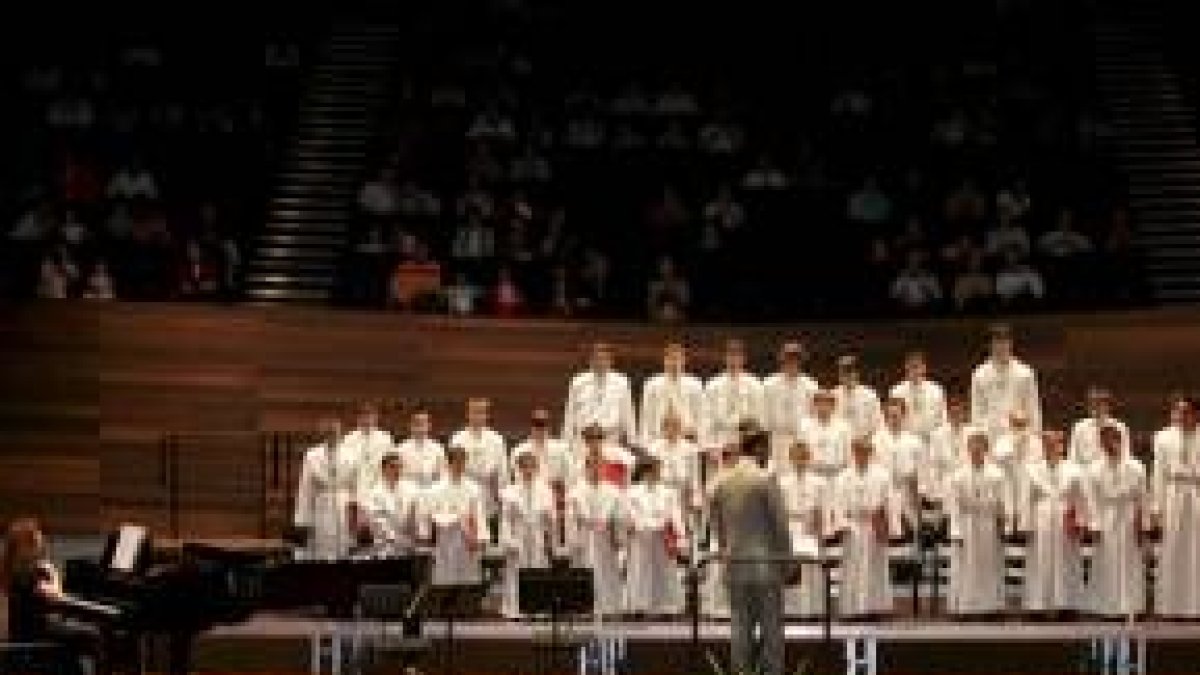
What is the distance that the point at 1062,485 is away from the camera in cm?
1962

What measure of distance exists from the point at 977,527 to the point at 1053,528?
536 mm

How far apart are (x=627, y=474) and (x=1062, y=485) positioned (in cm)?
310

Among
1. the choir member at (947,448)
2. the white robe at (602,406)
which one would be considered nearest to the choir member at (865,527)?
the choir member at (947,448)

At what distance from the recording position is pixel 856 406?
20.3 meters

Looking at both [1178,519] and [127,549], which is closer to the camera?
[127,549]

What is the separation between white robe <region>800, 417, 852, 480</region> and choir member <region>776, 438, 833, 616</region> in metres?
0.08

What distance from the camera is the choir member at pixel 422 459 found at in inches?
792

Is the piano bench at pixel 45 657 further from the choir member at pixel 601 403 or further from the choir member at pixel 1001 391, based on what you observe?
the choir member at pixel 1001 391

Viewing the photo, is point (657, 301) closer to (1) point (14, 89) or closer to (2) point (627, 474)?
(2) point (627, 474)

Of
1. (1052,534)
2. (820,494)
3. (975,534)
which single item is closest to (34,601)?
(820,494)

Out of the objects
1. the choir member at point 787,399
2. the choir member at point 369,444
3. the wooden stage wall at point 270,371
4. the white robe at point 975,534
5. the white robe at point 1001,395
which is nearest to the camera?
the white robe at point 975,534

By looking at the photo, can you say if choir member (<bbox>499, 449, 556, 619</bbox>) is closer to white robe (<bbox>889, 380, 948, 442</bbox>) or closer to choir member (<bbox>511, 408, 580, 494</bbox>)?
choir member (<bbox>511, 408, 580, 494</bbox>)

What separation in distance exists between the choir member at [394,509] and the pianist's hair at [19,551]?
5215 mm

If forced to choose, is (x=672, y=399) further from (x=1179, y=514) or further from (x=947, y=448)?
(x=1179, y=514)
